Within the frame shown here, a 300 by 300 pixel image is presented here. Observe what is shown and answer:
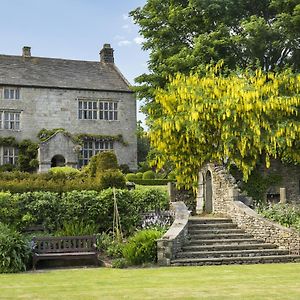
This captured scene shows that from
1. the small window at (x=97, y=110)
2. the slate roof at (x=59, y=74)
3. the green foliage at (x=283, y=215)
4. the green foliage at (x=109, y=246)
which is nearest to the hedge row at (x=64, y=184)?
Answer: the green foliage at (x=109, y=246)

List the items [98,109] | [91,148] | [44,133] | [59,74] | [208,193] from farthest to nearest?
[59,74] < [98,109] < [91,148] < [44,133] < [208,193]

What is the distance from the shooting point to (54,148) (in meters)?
33.3

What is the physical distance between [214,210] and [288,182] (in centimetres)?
626

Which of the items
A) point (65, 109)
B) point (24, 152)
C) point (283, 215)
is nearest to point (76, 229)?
point (283, 215)

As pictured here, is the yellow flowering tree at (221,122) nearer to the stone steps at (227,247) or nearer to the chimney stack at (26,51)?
the stone steps at (227,247)

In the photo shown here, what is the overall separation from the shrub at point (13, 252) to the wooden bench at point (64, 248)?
0.98ft

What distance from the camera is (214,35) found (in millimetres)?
24828

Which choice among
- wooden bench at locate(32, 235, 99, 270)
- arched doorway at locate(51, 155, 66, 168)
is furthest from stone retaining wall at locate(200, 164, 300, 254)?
arched doorway at locate(51, 155, 66, 168)

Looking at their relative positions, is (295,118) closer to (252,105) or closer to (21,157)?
(252,105)

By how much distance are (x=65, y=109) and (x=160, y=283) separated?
26.8m

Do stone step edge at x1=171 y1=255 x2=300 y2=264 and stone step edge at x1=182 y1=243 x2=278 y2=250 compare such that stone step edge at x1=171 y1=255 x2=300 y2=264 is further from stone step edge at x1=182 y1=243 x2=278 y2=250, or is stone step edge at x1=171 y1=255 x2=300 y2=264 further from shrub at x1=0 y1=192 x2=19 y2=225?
shrub at x1=0 y1=192 x2=19 y2=225

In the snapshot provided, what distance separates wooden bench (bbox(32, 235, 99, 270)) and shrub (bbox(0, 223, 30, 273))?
0.30 metres

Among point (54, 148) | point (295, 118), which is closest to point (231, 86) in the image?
point (295, 118)

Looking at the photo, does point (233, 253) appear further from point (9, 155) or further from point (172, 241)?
point (9, 155)
